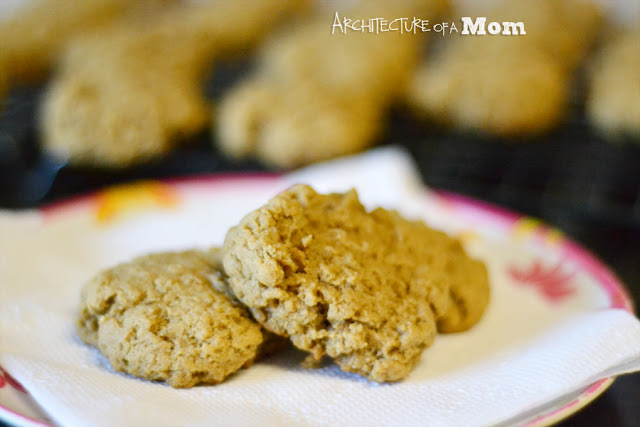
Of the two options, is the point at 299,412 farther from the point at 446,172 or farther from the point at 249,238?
the point at 446,172

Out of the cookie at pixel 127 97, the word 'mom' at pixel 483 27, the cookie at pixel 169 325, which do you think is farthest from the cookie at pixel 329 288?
the cookie at pixel 127 97

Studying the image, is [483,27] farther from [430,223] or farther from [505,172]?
[505,172]

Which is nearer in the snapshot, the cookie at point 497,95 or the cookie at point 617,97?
the cookie at point 617,97

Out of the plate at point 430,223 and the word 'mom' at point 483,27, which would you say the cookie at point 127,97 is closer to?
the plate at point 430,223

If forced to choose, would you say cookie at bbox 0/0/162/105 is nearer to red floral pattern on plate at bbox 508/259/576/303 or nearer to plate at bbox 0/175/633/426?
plate at bbox 0/175/633/426

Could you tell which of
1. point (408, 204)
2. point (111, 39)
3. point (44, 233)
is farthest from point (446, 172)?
point (111, 39)

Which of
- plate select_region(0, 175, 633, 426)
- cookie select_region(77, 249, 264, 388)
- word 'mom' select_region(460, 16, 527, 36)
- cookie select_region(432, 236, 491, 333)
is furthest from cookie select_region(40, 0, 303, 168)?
cookie select_region(432, 236, 491, 333)

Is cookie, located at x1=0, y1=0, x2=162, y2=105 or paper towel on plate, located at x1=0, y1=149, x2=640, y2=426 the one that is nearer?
paper towel on plate, located at x1=0, y1=149, x2=640, y2=426
